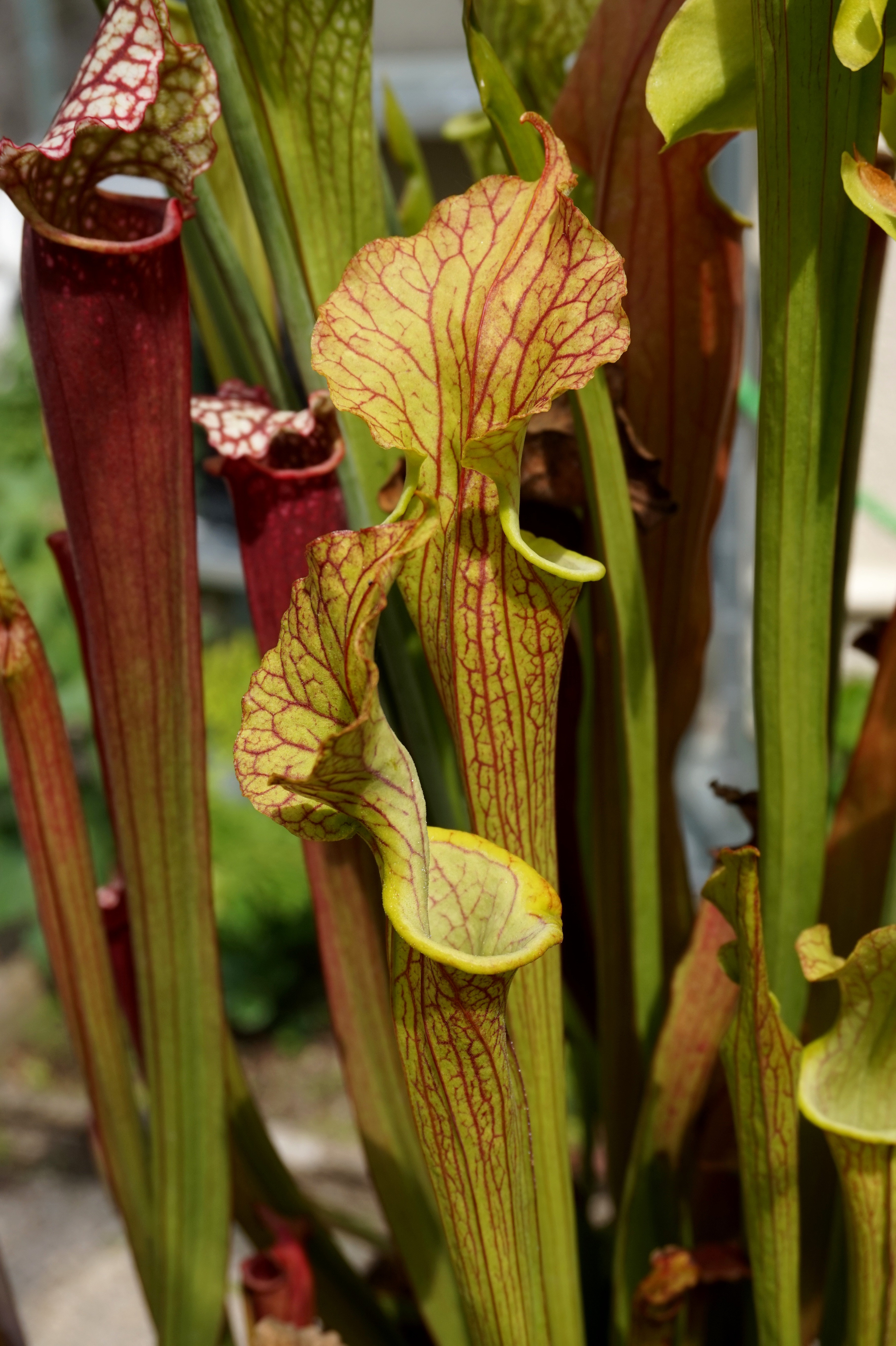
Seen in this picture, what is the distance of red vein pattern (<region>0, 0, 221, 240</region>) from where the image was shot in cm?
30

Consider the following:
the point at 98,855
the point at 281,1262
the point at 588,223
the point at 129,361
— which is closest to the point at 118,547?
the point at 129,361

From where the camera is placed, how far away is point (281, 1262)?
436mm

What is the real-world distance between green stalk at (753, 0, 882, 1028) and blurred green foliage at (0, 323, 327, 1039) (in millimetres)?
1309

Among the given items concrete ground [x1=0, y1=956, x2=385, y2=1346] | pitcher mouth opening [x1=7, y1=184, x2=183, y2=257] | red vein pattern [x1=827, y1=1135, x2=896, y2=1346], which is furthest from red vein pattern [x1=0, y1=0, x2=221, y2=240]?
concrete ground [x1=0, y1=956, x2=385, y2=1346]

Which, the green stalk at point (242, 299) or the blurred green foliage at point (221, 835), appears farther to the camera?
the blurred green foliage at point (221, 835)

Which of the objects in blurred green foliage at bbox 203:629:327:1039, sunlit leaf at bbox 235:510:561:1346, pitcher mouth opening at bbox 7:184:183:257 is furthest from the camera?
blurred green foliage at bbox 203:629:327:1039

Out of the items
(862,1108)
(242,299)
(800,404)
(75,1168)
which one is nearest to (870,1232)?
(862,1108)

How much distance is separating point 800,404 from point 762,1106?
0.21 m

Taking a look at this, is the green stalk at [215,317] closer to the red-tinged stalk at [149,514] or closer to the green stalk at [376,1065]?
the red-tinged stalk at [149,514]

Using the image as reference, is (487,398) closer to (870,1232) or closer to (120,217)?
(120,217)

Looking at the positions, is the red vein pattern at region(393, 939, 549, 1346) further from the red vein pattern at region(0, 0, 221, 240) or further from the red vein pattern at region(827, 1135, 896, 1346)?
the red vein pattern at region(0, 0, 221, 240)

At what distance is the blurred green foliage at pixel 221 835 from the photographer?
5.75 feet

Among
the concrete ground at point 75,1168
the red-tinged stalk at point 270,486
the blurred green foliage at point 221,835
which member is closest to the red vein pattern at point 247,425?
the red-tinged stalk at point 270,486

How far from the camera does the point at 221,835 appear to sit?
1815 millimetres
